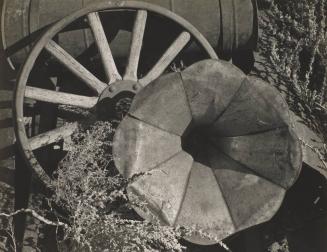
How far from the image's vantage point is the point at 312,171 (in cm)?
342

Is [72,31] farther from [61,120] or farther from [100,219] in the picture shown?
[100,219]

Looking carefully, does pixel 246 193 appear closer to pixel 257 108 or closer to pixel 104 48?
pixel 257 108

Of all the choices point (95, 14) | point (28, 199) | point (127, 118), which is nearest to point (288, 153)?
point (127, 118)

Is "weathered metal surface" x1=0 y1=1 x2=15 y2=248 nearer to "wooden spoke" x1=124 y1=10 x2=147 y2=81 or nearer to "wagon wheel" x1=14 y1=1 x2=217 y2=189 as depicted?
"wagon wheel" x1=14 y1=1 x2=217 y2=189

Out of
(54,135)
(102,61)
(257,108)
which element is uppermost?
(102,61)

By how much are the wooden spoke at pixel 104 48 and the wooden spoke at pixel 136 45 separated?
0.25 ft

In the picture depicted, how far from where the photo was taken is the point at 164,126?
304 centimetres

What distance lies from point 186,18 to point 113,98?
72 cm

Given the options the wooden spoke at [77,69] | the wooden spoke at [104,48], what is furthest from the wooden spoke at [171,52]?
the wooden spoke at [77,69]

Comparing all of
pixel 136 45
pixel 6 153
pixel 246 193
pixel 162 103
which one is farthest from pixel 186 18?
pixel 6 153

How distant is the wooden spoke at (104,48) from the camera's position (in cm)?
332

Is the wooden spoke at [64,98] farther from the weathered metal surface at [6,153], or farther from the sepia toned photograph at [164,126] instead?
the weathered metal surface at [6,153]

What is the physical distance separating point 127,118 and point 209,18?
107cm

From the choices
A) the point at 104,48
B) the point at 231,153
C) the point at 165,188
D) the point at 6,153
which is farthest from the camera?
the point at 6,153
